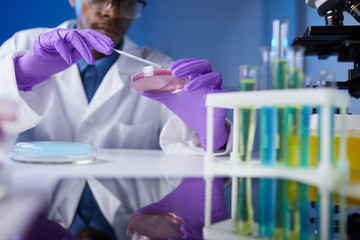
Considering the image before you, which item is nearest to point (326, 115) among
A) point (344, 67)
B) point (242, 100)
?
point (242, 100)

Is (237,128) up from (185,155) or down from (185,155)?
up

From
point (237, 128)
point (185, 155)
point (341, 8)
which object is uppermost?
point (341, 8)

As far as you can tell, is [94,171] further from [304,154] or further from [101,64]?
[101,64]

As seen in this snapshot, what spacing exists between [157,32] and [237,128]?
2.33 metres

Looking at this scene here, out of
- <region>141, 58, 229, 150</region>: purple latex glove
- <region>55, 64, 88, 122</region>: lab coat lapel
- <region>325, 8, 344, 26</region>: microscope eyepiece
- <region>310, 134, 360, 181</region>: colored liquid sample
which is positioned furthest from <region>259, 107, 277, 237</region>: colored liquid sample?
<region>55, 64, 88, 122</region>: lab coat lapel

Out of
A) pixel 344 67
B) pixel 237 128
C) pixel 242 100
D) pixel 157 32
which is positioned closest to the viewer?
pixel 242 100

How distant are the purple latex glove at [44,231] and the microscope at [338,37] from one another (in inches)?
40.0

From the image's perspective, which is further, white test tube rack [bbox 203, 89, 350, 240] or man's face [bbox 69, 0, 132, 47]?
man's face [bbox 69, 0, 132, 47]

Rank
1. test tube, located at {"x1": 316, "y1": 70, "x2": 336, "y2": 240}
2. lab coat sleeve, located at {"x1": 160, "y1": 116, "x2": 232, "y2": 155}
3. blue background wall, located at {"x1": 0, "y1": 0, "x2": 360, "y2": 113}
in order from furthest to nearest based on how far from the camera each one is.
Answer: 1. blue background wall, located at {"x1": 0, "y1": 0, "x2": 360, "y2": 113}
2. lab coat sleeve, located at {"x1": 160, "y1": 116, "x2": 232, "y2": 155}
3. test tube, located at {"x1": 316, "y1": 70, "x2": 336, "y2": 240}

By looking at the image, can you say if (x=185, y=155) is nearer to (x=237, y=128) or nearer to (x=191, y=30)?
(x=237, y=128)

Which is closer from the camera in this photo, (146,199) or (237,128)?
(146,199)

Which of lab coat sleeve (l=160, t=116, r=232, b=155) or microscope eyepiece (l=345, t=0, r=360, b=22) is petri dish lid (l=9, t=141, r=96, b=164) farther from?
microscope eyepiece (l=345, t=0, r=360, b=22)

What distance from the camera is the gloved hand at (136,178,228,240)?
53 cm

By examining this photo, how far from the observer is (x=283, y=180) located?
0.72 m
